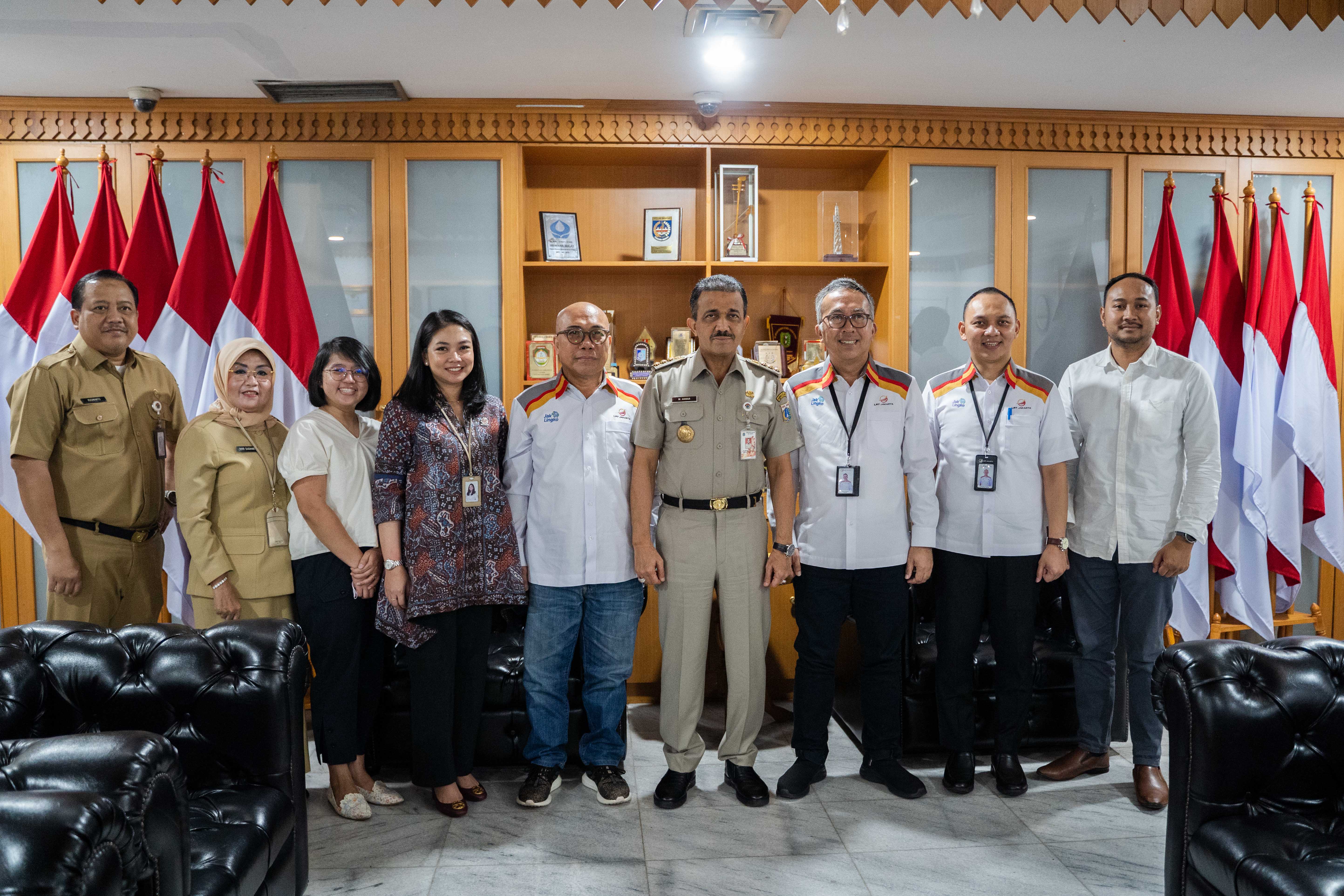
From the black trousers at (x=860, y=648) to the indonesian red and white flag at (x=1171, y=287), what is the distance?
2.01m

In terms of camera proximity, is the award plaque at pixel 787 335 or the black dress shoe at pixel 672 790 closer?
the black dress shoe at pixel 672 790

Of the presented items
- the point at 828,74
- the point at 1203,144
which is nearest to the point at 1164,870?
the point at 828,74

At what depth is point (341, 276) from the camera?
3756 mm

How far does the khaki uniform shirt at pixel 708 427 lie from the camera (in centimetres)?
265

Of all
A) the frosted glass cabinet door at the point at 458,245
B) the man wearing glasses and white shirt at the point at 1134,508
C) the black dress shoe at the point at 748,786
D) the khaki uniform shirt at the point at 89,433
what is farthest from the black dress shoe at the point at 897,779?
the khaki uniform shirt at the point at 89,433

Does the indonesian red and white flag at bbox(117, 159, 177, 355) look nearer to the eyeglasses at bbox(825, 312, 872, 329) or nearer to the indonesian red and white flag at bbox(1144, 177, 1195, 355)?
the eyeglasses at bbox(825, 312, 872, 329)

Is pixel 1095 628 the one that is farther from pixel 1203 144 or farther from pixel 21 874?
pixel 21 874

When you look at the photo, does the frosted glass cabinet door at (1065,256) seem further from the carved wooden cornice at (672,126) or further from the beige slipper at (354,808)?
the beige slipper at (354,808)

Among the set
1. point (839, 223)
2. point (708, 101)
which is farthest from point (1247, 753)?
point (708, 101)

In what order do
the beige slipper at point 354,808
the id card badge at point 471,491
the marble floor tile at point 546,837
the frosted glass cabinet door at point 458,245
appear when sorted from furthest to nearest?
1. the frosted glass cabinet door at point 458,245
2. the beige slipper at point 354,808
3. the id card badge at point 471,491
4. the marble floor tile at point 546,837

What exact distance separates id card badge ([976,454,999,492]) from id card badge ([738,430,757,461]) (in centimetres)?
75

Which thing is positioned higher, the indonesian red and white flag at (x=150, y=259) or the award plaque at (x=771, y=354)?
the indonesian red and white flag at (x=150, y=259)

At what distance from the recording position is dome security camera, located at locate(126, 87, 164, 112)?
3521mm

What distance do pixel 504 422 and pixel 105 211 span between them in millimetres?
2205
